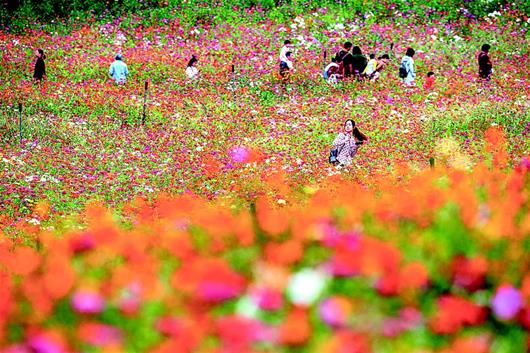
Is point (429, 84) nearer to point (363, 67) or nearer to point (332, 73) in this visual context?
point (363, 67)

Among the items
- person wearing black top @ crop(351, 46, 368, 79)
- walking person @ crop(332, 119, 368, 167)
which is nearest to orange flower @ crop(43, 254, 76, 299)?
walking person @ crop(332, 119, 368, 167)

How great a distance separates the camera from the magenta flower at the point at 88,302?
3715 millimetres

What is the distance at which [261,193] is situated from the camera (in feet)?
48.6

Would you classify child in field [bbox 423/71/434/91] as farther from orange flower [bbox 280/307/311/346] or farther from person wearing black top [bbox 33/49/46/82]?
orange flower [bbox 280/307/311/346]

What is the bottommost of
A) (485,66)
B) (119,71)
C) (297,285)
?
(119,71)

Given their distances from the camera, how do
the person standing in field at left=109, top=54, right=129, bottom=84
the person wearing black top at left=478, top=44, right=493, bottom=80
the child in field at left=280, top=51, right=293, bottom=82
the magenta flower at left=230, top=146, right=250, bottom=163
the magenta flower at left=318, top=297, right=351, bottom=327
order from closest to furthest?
the magenta flower at left=318, top=297, right=351, bottom=327 < the magenta flower at left=230, top=146, right=250, bottom=163 < the person wearing black top at left=478, top=44, right=493, bottom=80 < the child in field at left=280, top=51, right=293, bottom=82 < the person standing in field at left=109, top=54, right=129, bottom=84

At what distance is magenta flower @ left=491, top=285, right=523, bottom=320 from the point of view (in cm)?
347

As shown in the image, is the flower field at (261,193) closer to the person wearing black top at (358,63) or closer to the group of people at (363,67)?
the group of people at (363,67)

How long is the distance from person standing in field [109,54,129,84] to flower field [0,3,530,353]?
30cm

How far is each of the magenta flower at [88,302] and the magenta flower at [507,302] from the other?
1942 mm

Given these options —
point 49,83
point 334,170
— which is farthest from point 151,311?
point 49,83

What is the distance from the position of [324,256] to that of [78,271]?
143 cm

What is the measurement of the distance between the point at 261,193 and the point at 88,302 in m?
11.1

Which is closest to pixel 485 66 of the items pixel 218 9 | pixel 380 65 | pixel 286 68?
pixel 380 65
